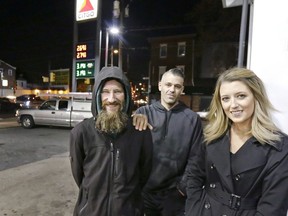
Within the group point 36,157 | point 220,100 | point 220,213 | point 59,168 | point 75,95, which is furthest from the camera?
point 75,95

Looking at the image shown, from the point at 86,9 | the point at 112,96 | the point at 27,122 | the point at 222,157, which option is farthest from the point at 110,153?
the point at 86,9

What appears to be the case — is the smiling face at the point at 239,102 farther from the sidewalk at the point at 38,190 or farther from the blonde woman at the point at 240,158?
the sidewalk at the point at 38,190

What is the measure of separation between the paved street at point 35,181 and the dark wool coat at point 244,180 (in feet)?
10.5

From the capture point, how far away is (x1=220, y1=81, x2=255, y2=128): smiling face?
1.73 meters

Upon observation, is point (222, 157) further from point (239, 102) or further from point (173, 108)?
point (173, 108)

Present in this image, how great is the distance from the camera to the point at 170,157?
8.66 ft

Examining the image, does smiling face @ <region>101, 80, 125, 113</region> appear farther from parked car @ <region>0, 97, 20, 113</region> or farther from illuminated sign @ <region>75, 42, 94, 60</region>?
parked car @ <region>0, 97, 20, 113</region>

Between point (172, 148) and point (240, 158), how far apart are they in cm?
101

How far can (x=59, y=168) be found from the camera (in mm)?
6984

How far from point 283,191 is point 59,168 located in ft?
20.7

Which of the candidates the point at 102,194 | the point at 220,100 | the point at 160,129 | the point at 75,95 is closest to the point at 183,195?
the point at 160,129

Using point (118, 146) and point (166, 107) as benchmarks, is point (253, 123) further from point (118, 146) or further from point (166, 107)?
point (166, 107)

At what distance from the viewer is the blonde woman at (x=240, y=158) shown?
1.57 metres

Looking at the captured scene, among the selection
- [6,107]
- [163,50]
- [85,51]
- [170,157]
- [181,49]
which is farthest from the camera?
[163,50]
